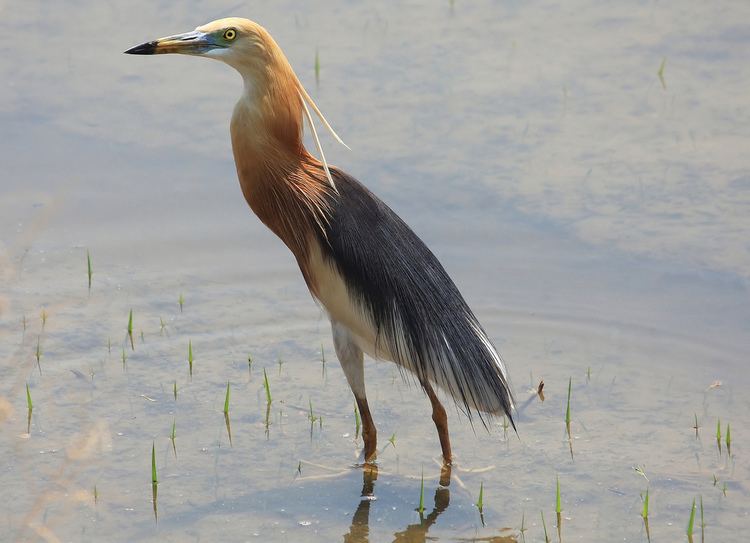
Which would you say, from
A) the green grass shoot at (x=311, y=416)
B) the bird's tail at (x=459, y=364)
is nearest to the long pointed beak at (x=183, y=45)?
the bird's tail at (x=459, y=364)

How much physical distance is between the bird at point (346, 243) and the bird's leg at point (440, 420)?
65mm

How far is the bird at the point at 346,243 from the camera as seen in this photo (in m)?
5.68

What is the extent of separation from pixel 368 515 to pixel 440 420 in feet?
1.75

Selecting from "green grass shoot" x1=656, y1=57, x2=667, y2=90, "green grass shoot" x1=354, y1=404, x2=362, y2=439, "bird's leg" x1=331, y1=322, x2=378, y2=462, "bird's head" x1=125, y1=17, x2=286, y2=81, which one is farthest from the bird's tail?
"green grass shoot" x1=656, y1=57, x2=667, y2=90

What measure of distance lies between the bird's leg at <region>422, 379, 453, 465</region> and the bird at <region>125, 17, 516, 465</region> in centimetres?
7

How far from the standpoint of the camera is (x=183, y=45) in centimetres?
562

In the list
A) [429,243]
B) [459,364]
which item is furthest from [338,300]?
[429,243]

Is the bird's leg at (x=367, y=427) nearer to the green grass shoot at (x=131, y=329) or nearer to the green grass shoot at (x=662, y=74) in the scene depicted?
the green grass shoot at (x=131, y=329)

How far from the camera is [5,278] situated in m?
7.63

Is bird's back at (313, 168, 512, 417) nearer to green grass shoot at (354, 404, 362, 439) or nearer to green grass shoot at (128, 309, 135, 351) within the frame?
green grass shoot at (354, 404, 362, 439)

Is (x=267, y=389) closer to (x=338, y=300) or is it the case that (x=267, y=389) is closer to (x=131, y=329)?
(x=338, y=300)

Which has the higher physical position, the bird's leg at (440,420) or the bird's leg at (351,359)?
the bird's leg at (351,359)

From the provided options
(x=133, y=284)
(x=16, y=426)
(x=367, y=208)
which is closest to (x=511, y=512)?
(x=367, y=208)

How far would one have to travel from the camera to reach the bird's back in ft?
18.9
